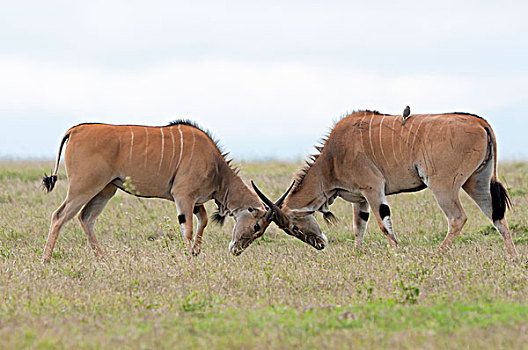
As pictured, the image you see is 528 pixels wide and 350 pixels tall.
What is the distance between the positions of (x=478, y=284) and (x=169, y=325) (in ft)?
9.92

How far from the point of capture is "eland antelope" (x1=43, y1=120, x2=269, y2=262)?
30.3 ft

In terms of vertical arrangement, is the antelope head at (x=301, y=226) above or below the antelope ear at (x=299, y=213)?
below

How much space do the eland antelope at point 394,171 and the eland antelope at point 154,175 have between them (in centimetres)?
71

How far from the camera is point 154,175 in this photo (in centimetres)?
974

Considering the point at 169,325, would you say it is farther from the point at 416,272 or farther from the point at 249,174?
the point at 249,174

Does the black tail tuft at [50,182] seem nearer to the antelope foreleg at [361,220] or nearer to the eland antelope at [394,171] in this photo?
the eland antelope at [394,171]

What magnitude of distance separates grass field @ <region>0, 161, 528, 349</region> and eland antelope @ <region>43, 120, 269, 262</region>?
450 mm

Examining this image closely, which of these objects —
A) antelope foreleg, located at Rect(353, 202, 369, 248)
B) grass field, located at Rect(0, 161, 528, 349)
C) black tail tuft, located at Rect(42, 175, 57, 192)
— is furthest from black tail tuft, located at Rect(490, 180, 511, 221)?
black tail tuft, located at Rect(42, 175, 57, 192)

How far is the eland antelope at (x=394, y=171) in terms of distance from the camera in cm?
899

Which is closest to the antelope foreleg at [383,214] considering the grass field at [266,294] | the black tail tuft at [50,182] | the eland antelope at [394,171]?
the eland antelope at [394,171]

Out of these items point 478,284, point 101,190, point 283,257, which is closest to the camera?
point 478,284

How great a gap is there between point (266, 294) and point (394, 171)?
362cm

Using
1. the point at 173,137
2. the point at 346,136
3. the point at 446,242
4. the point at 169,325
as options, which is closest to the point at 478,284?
the point at 446,242

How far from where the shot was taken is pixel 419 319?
18.1ft
